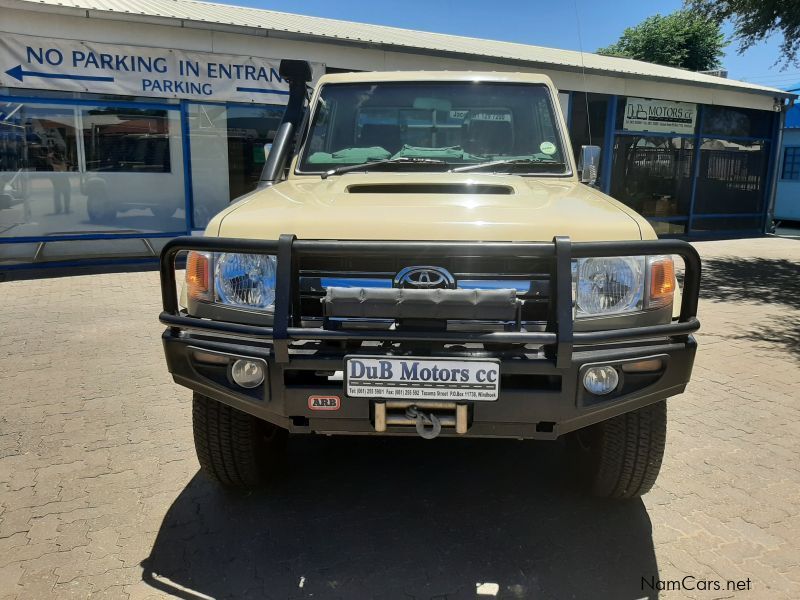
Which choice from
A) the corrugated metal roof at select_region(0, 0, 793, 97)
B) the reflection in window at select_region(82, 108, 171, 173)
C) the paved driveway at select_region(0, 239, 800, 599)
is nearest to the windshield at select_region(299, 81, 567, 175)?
the paved driveway at select_region(0, 239, 800, 599)

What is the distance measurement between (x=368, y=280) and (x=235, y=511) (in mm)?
1388

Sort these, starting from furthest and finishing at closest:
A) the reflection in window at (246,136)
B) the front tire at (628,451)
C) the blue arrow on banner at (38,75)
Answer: the reflection in window at (246,136) → the blue arrow on banner at (38,75) → the front tire at (628,451)

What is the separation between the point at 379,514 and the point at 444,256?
1394 millimetres

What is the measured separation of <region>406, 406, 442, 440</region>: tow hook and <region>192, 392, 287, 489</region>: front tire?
35.7 inches

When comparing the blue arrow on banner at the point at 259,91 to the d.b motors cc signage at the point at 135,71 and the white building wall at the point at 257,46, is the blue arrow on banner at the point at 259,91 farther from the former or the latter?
the white building wall at the point at 257,46

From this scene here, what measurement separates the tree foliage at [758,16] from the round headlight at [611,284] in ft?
34.5

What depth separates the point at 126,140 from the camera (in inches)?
420

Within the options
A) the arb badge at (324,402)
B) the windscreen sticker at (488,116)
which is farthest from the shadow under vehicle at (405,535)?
the windscreen sticker at (488,116)

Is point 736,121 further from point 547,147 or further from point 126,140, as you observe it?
point 547,147

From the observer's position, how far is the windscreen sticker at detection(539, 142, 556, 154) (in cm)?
392

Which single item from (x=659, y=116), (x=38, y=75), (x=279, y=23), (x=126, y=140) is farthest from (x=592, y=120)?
(x=38, y=75)

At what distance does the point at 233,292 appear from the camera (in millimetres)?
2738

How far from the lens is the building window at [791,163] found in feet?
63.6

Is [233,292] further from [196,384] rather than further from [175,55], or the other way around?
[175,55]
